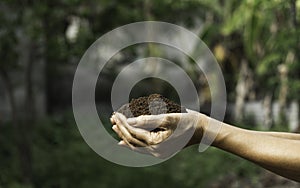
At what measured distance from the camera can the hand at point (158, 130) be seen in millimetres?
2170

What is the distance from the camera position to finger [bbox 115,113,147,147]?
219 cm

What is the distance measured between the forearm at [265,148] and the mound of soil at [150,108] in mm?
167

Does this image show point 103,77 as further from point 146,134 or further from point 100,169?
point 146,134

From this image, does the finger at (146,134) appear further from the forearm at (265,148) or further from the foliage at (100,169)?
the foliage at (100,169)

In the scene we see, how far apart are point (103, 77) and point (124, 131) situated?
40.1ft

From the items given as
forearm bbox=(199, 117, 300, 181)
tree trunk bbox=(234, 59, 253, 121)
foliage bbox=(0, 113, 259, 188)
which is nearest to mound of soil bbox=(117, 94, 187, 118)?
forearm bbox=(199, 117, 300, 181)

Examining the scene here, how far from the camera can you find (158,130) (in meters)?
2.20

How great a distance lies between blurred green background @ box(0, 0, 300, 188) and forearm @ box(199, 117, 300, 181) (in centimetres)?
333

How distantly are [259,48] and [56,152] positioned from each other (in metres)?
3.94

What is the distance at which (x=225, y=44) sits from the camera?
1452 centimetres

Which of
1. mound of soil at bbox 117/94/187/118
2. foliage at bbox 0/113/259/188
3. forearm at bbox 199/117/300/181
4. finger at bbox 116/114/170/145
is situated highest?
mound of soil at bbox 117/94/187/118

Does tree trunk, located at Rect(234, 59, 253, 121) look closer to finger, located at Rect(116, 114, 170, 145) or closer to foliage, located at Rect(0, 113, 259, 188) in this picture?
foliage, located at Rect(0, 113, 259, 188)

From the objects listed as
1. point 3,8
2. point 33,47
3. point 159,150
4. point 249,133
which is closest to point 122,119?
point 159,150

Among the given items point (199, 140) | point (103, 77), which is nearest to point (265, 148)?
point (199, 140)
